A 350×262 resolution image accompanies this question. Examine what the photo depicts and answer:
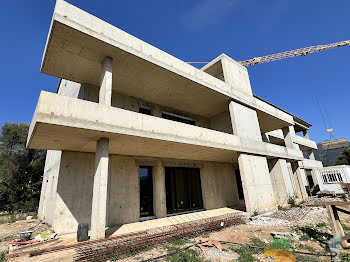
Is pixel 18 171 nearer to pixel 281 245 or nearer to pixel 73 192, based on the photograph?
pixel 73 192

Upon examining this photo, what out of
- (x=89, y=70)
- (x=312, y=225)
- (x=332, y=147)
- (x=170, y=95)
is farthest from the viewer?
(x=332, y=147)

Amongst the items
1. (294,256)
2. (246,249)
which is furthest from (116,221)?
(294,256)

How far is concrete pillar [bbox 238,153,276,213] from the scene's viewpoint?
1141 cm

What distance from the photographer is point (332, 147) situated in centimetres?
4538

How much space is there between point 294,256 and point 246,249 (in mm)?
1346

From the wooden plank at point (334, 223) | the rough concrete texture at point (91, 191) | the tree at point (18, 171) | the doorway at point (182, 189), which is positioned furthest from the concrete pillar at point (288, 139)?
the tree at point (18, 171)

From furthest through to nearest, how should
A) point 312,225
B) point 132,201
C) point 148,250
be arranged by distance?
point 132,201
point 312,225
point 148,250

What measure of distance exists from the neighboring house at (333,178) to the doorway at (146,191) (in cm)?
2118

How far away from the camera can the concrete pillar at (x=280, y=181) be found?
14.9 metres

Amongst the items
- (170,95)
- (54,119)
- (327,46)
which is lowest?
(54,119)

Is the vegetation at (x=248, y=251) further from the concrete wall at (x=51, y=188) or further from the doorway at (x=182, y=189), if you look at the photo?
the concrete wall at (x=51, y=188)

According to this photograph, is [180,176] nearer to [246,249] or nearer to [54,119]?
[246,249]

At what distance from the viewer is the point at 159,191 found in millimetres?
11406

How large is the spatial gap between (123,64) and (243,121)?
29.7 feet
